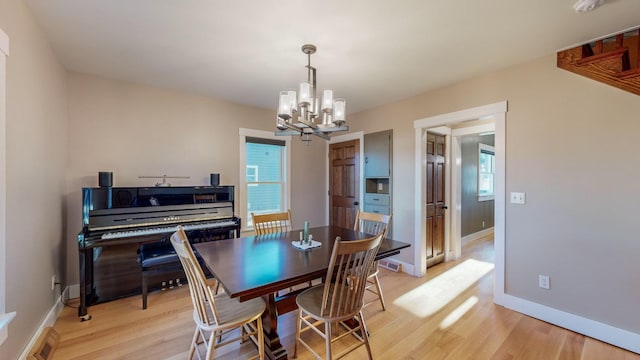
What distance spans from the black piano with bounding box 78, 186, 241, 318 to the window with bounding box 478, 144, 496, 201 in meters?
5.33

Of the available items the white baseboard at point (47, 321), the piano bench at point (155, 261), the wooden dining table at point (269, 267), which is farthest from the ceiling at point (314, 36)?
the white baseboard at point (47, 321)

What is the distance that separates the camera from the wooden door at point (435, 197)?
3.79m

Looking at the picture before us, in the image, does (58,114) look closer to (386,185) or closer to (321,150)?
(321,150)

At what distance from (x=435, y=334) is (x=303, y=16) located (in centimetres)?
279

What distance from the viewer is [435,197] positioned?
3.88m

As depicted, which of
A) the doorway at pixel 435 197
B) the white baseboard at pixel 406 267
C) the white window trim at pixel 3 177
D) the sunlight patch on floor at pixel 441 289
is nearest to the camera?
the white window trim at pixel 3 177

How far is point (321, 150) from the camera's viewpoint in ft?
16.0

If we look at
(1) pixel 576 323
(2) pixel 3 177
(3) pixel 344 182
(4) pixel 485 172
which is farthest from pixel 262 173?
(4) pixel 485 172

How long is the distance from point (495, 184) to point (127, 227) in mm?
3989

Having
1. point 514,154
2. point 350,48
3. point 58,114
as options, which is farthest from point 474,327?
point 58,114

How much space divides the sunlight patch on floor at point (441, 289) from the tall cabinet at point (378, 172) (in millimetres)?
1175

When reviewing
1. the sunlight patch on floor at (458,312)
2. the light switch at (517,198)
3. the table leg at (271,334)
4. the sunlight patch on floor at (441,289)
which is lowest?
the sunlight patch on floor at (458,312)

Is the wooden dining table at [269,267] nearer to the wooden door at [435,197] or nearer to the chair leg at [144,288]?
the chair leg at [144,288]

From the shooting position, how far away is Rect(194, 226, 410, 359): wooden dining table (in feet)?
4.69
